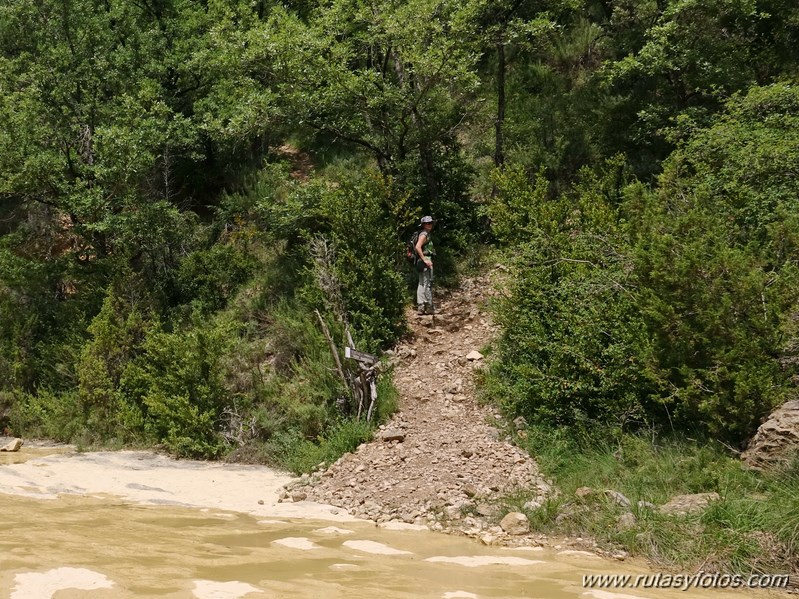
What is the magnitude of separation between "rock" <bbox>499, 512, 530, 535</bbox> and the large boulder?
2.33 m

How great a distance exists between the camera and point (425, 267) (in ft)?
42.4

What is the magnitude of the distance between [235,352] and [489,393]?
5.03 meters

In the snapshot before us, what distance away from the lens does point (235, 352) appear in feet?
42.2

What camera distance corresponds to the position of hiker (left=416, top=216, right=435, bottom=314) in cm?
1286

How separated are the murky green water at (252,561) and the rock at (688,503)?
97cm

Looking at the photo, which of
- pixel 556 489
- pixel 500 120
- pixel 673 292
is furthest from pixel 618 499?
pixel 500 120

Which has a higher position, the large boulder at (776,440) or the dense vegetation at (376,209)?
the dense vegetation at (376,209)

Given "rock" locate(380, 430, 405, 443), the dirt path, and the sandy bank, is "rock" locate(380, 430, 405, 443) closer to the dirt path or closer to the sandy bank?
the dirt path

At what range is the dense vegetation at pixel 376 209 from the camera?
861 cm

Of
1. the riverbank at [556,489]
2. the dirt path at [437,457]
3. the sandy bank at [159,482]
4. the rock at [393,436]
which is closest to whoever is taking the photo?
the riverbank at [556,489]

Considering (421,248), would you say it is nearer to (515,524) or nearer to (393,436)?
(393,436)

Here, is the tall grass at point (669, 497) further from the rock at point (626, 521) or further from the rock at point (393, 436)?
the rock at point (393, 436)

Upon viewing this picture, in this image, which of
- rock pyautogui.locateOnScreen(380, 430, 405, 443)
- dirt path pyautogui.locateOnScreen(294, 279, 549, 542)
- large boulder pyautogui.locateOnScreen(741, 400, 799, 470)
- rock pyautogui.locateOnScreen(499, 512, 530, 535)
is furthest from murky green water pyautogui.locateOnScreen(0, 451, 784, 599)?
rock pyautogui.locateOnScreen(380, 430, 405, 443)

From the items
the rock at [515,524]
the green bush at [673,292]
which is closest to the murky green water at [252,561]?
the rock at [515,524]
